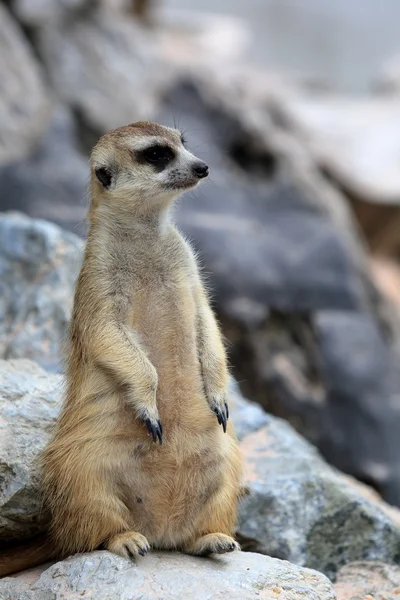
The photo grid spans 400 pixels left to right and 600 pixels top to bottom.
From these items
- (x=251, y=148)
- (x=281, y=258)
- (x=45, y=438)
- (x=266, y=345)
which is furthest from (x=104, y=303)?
(x=251, y=148)

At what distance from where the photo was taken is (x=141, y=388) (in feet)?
8.09

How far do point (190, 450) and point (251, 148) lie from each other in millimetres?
4529

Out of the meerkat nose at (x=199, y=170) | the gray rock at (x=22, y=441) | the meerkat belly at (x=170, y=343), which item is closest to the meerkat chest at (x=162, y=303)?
the meerkat belly at (x=170, y=343)

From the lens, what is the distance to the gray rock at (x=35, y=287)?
3473 millimetres

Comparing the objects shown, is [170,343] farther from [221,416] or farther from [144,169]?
[144,169]

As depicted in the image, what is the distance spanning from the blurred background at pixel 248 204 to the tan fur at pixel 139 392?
1.05 metres

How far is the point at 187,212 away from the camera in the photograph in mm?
6219

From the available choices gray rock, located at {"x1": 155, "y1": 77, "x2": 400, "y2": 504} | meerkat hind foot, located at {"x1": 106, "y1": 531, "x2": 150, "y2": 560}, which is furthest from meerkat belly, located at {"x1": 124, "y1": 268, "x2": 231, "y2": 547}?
gray rock, located at {"x1": 155, "y1": 77, "x2": 400, "y2": 504}

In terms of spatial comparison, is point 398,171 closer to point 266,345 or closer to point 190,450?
point 266,345

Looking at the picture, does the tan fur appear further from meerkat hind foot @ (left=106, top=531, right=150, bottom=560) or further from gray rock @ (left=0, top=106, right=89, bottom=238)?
gray rock @ (left=0, top=106, right=89, bottom=238)

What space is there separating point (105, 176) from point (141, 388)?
0.65 metres

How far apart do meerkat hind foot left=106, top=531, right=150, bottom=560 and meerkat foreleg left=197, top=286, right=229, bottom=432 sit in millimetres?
401

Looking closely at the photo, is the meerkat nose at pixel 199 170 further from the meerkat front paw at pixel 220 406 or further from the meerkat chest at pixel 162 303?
the meerkat front paw at pixel 220 406

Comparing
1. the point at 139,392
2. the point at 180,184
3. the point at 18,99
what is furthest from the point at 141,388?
the point at 18,99
